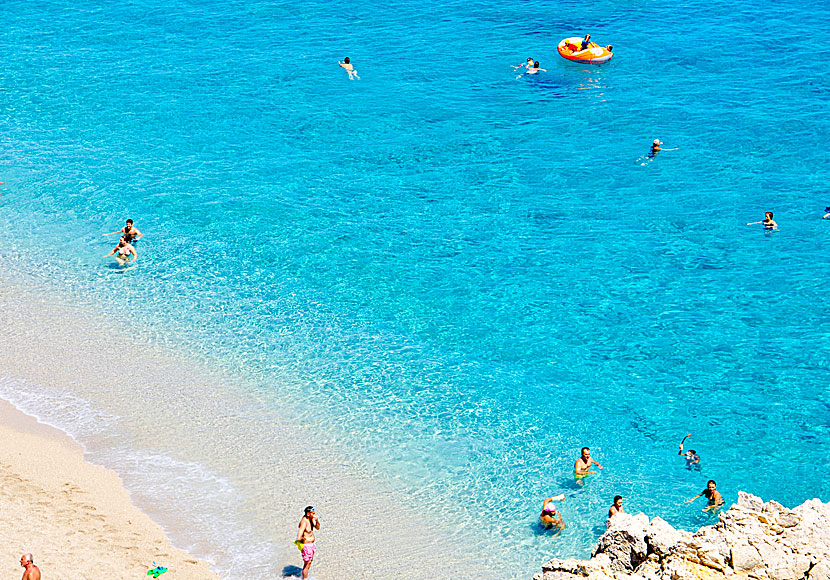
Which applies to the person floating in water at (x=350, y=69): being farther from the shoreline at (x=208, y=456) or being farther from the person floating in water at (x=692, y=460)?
the person floating in water at (x=692, y=460)

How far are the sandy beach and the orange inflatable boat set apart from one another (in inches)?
1075

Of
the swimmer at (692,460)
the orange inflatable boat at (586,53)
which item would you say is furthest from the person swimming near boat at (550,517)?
the orange inflatable boat at (586,53)

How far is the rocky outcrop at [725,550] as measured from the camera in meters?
11.3

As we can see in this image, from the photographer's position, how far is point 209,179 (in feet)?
98.8

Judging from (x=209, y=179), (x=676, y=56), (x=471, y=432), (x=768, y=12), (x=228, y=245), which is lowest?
(x=471, y=432)

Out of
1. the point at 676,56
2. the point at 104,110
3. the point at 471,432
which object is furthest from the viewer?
the point at 676,56

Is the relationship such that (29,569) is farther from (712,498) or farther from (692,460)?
(692,460)

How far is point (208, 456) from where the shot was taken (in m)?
19.3

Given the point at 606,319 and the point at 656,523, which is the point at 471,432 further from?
the point at 656,523

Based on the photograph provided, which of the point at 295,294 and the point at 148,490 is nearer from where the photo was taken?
the point at 148,490

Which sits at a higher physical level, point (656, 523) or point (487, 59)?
point (487, 59)

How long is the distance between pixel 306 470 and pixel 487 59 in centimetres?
2470

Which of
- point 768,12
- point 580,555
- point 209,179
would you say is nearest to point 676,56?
point 768,12

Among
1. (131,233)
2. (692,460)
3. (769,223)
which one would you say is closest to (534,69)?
(769,223)
